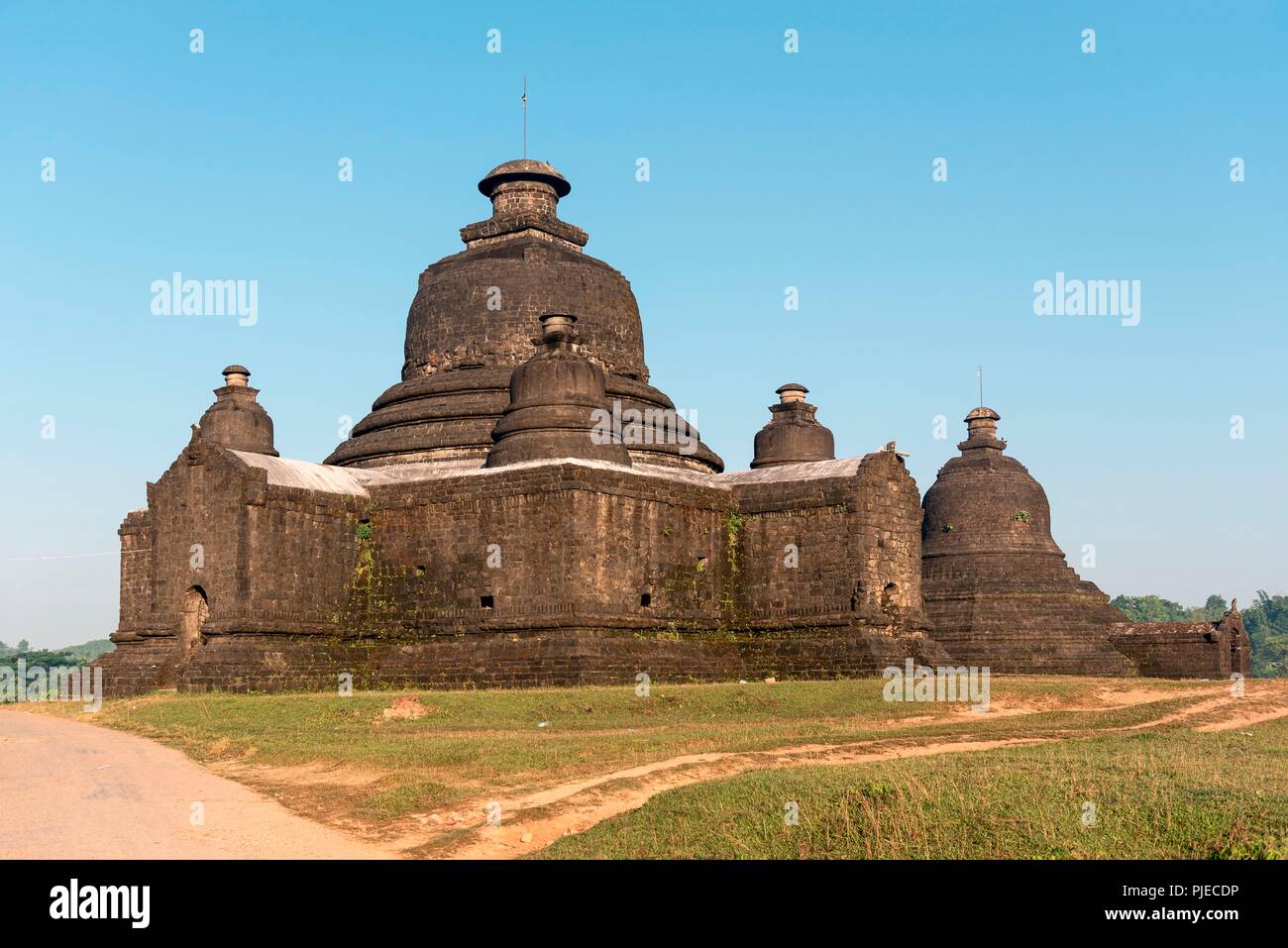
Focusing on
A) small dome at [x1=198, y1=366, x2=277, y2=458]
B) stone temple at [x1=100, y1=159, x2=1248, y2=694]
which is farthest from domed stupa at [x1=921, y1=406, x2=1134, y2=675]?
small dome at [x1=198, y1=366, x2=277, y2=458]

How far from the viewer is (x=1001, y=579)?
2025 inches

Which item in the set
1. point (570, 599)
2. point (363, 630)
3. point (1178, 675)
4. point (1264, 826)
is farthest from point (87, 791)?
point (1178, 675)

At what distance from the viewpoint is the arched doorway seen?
116ft

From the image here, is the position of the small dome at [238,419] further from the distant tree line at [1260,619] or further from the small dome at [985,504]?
the distant tree line at [1260,619]

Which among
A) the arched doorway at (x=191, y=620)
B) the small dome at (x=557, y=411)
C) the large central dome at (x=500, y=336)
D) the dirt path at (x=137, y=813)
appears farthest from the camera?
the large central dome at (x=500, y=336)

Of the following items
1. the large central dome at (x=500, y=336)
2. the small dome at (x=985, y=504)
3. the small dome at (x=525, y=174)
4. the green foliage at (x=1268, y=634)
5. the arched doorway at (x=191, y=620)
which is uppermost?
the small dome at (x=525, y=174)

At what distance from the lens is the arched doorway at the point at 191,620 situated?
1389 inches

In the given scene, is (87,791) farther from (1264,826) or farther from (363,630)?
(363,630)

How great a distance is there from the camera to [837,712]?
87.0ft

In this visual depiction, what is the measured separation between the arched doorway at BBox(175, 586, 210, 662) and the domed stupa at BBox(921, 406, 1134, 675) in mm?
27533

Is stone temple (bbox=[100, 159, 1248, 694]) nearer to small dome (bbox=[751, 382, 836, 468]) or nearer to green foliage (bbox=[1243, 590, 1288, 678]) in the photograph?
small dome (bbox=[751, 382, 836, 468])

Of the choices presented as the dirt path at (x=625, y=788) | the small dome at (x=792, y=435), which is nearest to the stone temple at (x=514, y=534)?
the small dome at (x=792, y=435)

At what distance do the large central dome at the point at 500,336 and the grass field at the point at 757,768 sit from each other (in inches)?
467
